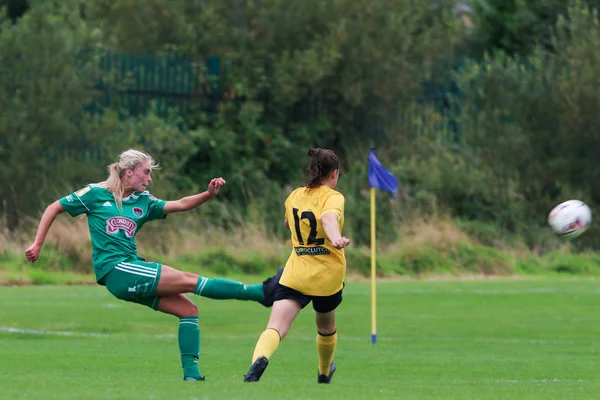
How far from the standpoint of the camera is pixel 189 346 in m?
10.2

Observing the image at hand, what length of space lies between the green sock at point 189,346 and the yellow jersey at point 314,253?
0.81m

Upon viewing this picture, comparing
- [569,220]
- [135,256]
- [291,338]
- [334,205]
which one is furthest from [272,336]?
[291,338]

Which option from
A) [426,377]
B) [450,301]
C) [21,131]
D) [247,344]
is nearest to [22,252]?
[21,131]

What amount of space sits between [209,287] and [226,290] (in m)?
0.14

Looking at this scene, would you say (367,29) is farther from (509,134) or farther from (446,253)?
(446,253)

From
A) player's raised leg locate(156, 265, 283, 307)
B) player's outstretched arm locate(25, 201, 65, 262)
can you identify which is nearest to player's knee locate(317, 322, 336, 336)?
player's raised leg locate(156, 265, 283, 307)

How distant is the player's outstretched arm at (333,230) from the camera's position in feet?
30.4

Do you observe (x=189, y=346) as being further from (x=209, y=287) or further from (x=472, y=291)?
(x=472, y=291)

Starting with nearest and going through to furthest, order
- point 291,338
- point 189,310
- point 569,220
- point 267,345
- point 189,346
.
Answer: point 267,345 → point 189,346 → point 189,310 → point 569,220 → point 291,338

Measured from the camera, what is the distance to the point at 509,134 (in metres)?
34.0

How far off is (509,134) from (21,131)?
1205cm

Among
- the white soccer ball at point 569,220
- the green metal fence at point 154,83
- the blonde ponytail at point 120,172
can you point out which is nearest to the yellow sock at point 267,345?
the blonde ponytail at point 120,172

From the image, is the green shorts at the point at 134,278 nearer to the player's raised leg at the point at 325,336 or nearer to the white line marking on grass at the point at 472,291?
the player's raised leg at the point at 325,336

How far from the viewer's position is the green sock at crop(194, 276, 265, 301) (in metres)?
10.0
